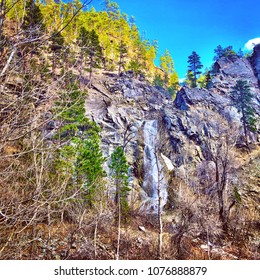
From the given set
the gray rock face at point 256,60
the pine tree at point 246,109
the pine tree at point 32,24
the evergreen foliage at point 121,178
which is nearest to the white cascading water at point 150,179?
the evergreen foliage at point 121,178

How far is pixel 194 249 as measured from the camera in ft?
40.9

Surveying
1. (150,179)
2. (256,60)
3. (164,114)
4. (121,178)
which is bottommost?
(121,178)

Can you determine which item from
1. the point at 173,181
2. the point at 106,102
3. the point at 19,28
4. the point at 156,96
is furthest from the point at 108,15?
the point at 19,28

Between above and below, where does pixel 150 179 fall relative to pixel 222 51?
below

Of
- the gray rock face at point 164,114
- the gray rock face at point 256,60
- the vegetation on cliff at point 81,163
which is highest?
the gray rock face at point 256,60

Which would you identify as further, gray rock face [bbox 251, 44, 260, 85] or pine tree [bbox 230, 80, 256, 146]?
gray rock face [bbox 251, 44, 260, 85]

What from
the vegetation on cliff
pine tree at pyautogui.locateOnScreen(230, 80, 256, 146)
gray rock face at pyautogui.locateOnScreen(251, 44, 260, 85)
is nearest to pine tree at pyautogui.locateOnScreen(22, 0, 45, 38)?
the vegetation on cliff

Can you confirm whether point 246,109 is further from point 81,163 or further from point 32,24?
point 32,24

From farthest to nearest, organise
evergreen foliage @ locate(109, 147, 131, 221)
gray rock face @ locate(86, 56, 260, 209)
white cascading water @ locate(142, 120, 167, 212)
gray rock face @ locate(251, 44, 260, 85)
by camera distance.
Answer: gray rock face @ locate(251, 44, 260, 85), gray rock face @ locate(86, 56, 260, 209), white cascading water @ locate(142, 120, 167, 212), evergreen foliage @ locate(109, 147, 131, 221)

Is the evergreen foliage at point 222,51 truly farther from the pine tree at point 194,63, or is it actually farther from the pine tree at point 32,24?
the pine tree at point 32,24

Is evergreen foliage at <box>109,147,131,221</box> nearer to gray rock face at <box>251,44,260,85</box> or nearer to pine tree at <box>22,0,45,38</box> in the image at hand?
pine tree at <box>22,0,45,38</box>

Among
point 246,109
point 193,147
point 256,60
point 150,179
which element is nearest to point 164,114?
point 193,147

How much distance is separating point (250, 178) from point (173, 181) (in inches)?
292

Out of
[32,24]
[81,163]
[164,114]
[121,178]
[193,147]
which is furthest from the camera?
[164,114]
